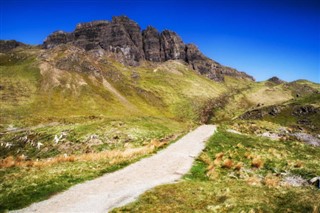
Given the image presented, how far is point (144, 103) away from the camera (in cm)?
18700

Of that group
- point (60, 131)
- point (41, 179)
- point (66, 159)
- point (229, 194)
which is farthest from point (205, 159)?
point (60, 131)

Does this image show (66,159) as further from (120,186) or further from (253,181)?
(253,181)

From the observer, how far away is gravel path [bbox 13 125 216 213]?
61.1ft

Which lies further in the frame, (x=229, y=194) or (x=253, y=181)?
(x=253, y=181)

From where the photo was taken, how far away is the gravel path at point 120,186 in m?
18.6

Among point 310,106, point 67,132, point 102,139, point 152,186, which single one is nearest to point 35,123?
point 67,132

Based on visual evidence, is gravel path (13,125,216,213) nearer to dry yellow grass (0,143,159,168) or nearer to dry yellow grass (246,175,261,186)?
dry yellow grass (0,143,159,168)

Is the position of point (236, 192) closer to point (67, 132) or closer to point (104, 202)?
point (104, 202)

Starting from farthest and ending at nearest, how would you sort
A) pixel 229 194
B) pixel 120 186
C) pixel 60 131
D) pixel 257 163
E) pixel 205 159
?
pixel 60 131 < pixel 205 159 < pixel 257 163 < pixel 120 186 < pixel 229 194

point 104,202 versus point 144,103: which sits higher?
point 144,103

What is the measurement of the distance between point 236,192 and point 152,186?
20.7 feet

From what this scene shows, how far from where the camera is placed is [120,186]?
75.5 ft

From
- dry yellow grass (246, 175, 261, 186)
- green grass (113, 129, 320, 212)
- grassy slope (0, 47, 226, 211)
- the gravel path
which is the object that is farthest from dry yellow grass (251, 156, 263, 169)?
grassy slope (0, 47, 226, 211)

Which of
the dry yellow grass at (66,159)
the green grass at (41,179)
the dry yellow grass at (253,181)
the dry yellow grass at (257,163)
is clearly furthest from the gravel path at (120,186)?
the dry yellow grass at (257,163)
